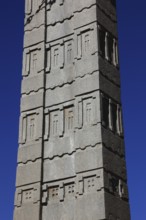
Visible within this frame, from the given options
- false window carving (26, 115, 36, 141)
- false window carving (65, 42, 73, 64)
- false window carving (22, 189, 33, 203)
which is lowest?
false window carving (22, 189, 33, 203)

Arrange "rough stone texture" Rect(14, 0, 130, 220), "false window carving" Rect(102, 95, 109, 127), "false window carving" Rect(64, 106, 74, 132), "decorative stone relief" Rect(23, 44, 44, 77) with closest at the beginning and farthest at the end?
"rough stone texture" Rect(14, 0, 130, 220)
"false window carving" Rect(102, 95, 109, 127)
"false window carving" Rect(64, 106, 74, 132)
"decorative stone relief" Rect(23, 44, 44, 77)

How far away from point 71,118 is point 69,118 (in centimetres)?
5

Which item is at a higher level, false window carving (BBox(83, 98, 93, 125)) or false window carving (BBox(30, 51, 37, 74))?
false window carving (BBox(30, 51, 37, 74))

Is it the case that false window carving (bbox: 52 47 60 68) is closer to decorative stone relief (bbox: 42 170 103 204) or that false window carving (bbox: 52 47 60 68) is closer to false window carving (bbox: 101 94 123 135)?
false window carving (bbox: 101 94 123 135)

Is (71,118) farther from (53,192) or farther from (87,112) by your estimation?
(53,192)

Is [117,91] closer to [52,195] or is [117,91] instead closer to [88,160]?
[88,160]

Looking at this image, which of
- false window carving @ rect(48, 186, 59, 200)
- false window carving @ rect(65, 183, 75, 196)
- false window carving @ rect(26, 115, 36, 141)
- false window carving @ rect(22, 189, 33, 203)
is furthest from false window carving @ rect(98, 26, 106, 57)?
false window carving @ rect(22, 189, 33, 203)

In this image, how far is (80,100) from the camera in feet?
33.0

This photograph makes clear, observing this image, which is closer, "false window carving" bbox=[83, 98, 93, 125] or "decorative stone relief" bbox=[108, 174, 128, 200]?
"decorative stone relief" bbox=[108, 174, 128, 200]

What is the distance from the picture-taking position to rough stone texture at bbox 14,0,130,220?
9.26 metres

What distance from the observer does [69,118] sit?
10227mm

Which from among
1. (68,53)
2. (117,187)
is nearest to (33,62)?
(68,53)

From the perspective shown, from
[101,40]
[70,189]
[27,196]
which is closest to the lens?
[70,189]

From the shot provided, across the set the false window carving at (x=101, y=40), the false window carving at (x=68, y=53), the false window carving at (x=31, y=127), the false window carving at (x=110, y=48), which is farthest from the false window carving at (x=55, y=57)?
the false window carving at (x=31, y=127)
